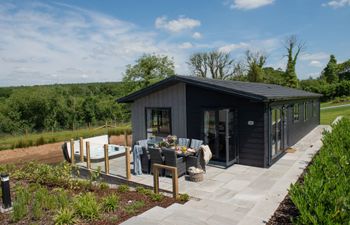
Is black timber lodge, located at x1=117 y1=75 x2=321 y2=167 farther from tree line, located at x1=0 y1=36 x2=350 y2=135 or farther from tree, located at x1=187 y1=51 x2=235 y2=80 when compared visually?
tree, located at x1=187 y1=51 x2=235 y2=80

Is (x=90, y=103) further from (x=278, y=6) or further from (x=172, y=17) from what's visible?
(x=278, y=6)

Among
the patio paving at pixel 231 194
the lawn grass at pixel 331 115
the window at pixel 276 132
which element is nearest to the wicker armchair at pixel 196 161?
the patio paving at pixel 231 194

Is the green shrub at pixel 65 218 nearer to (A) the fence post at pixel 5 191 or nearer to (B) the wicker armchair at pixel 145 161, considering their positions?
(A) the fence post at pixel 5 191

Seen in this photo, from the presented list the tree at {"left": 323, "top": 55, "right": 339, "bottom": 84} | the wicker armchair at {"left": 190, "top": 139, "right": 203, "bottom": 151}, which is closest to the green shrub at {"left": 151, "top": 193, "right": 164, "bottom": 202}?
the wicker armchair at {"left": 190, "top": 139, "right": 203, "bottom": 151}

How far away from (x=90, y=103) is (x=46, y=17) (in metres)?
25.2

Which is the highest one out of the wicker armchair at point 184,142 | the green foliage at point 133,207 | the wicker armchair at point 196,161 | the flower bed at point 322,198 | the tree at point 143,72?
the tree at point 143,72

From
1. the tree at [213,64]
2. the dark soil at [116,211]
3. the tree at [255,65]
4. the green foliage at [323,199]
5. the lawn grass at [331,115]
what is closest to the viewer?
the green foliage at [323,199]

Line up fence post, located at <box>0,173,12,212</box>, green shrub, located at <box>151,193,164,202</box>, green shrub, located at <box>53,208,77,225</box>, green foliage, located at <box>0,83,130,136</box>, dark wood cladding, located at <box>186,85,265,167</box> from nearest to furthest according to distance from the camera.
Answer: green shrub, located at <box>53,208,77,225</box> < fence post, located at <box>0,173,12,212</box> < green shrub, located at <box>151,193,164,202</box> < dark wood cladding, located at <box>186,85,265,167</box> < green foliage, located at <box>0,83,130,136</box>

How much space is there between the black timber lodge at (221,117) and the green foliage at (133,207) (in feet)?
11.8

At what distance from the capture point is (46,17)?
10477mm

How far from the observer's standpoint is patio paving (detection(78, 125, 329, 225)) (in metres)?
4.66

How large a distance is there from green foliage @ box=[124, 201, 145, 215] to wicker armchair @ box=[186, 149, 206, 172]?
2.41 m

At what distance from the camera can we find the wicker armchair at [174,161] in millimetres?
7207

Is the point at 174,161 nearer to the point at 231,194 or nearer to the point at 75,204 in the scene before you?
the point at 231,194
